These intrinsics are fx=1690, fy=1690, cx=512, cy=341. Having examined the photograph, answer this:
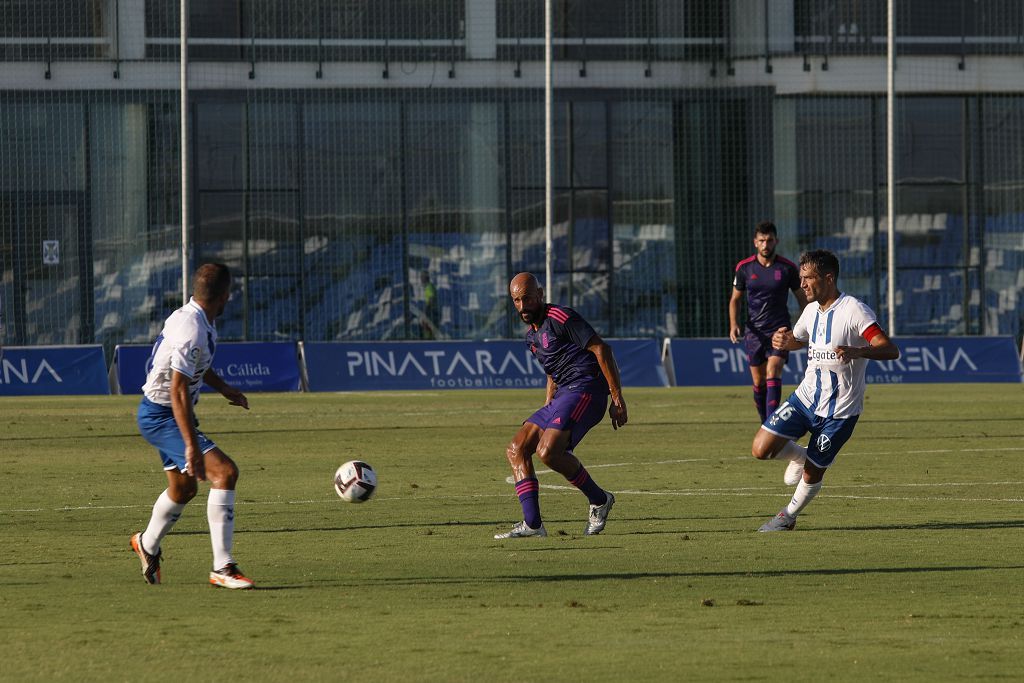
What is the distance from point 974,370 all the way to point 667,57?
37.0 feet

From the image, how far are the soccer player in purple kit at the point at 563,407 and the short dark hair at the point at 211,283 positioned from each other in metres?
2.52

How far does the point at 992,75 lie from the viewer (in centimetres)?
3947

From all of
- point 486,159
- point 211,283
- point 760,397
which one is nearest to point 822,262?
point 211,283

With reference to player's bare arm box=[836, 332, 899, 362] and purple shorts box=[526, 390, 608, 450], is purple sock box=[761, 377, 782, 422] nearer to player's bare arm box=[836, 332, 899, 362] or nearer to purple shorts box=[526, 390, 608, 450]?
player's bare arm box=[836, 332, 899, 362]

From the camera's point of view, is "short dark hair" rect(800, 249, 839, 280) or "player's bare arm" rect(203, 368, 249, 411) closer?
"player's bare arm" rect(203, 368, 249, 411)

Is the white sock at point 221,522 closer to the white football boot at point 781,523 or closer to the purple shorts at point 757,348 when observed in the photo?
the white football boot at point 781,523

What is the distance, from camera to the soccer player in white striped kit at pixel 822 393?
37.9 feet

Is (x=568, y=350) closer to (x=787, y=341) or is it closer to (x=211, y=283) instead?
(x=787, y=341)

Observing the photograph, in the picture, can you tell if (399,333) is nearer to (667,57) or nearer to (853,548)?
(667,57)

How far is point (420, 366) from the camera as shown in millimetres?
31344

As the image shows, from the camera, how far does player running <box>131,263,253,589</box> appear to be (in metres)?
8.91

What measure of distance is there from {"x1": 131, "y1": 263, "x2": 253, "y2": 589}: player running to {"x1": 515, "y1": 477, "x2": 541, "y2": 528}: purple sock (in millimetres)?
2330

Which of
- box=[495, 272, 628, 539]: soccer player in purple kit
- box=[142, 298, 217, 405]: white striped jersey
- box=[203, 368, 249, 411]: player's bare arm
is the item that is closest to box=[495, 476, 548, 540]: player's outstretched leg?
box=[495, 272, 628, 539]: soccer player in purple kit

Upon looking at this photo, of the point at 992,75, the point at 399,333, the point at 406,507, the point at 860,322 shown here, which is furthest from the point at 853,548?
the point at 992,75
